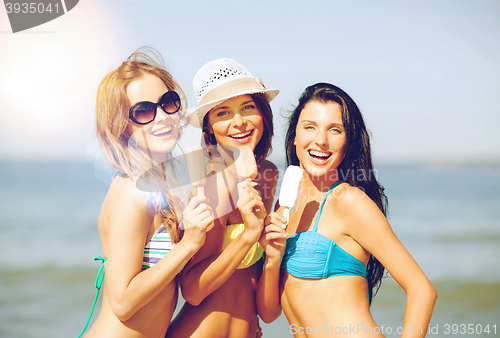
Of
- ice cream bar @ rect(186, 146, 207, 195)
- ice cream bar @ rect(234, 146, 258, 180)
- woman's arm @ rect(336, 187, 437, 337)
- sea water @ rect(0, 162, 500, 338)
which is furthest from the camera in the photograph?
sea water @ rect(0, 162, 500, 338)

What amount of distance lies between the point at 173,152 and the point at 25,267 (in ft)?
30.9

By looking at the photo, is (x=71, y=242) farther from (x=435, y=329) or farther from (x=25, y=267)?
(x=435, y=329)

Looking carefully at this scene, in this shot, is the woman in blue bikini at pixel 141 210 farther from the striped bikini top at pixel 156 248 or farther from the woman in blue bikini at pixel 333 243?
the woman in blue bikini at pixel 333 243

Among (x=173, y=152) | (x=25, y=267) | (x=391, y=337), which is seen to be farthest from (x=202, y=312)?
(x=25, y=267)

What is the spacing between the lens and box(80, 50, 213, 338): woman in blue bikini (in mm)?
2064

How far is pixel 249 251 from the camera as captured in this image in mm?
2471

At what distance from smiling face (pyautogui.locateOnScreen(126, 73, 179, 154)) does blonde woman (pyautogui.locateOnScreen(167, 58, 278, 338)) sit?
0.91 feet

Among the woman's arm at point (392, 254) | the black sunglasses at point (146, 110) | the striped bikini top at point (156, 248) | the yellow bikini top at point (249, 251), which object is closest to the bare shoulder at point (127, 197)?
the striped bikini top at point (156, 248)

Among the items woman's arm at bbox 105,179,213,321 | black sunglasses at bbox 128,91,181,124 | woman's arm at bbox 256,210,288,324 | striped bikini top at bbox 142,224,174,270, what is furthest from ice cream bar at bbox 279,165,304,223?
black sunglasses at bbox 128,91,181,124

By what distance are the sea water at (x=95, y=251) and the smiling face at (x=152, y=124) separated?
35cm

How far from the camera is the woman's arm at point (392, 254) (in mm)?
2016

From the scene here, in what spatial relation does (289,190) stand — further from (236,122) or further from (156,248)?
(156,248)

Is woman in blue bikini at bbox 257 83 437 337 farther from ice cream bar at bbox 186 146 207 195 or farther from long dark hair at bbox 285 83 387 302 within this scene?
ice cream bar at bbox 186 146 207 195

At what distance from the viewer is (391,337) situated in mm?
7352
